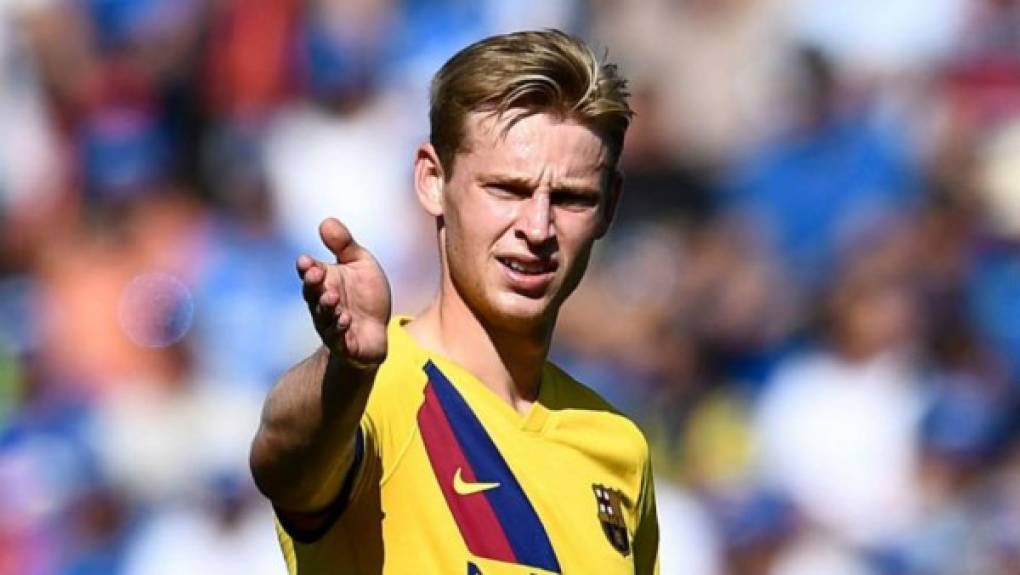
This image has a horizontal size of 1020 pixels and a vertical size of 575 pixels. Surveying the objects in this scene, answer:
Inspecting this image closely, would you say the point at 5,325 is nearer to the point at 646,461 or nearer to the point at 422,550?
the point at 646,461

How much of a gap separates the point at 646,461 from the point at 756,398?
3156 mm

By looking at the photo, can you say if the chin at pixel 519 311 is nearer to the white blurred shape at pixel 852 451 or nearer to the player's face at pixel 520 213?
the player's face at pixel 520 213

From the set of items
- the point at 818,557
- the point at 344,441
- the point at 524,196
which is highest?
the point at 524,196

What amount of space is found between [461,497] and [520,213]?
508 millimetres

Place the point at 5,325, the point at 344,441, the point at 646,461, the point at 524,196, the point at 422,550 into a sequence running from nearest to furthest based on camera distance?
the point at 344,441, the point at 422,550, the point at 524,196, the point at 646,461, the point at 5,325

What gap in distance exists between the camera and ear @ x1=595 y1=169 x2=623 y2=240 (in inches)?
133

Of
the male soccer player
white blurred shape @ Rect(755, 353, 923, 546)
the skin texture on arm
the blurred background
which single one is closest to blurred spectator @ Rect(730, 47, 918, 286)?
the blurred background

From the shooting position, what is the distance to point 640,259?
6934 mm

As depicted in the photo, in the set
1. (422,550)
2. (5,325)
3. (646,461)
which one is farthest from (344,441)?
(5,325)

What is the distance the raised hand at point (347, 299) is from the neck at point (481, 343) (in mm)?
650

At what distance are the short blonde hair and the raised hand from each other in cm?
63

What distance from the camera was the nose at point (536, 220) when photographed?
10.5 feet

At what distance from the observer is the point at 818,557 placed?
6609 mm

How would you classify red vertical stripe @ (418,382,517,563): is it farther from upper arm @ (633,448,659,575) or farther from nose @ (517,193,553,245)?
upper arm @ (633,448,659,575)
